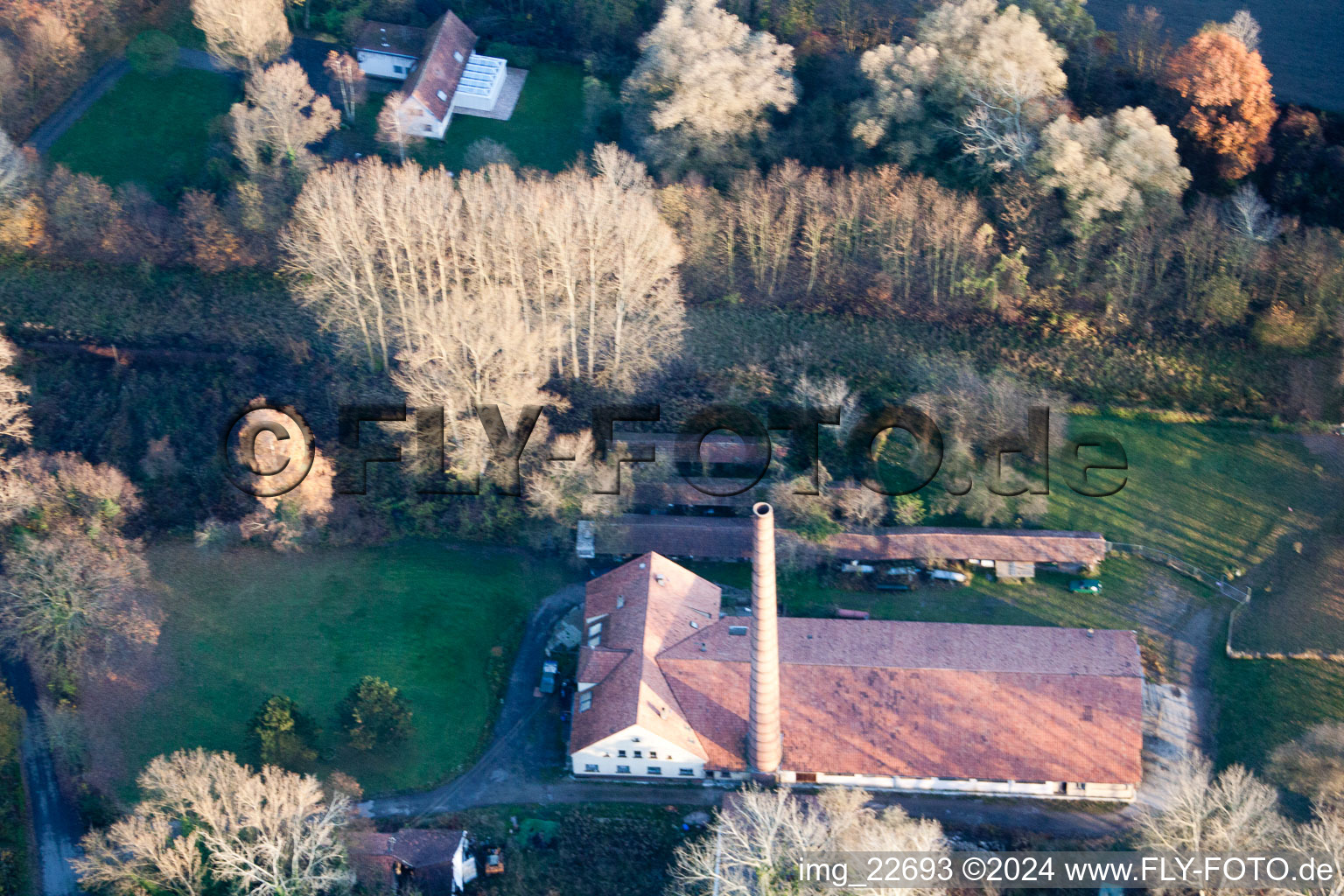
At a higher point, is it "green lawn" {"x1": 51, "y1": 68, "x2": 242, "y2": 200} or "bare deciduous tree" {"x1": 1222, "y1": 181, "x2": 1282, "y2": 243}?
"green lawn" {"x1": 51, "y1": 68, "x2": 242, "y2": 200}

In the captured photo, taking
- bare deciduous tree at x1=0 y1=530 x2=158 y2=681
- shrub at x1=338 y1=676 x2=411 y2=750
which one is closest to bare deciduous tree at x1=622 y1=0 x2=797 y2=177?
shrub at x1=338 y1=676 x2=411 y2=750

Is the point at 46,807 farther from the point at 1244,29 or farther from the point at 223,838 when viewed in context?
the point at 1244,29

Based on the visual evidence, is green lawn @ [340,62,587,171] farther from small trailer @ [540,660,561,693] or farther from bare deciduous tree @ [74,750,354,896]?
bare deciduous tree @ [74,750,354,896]

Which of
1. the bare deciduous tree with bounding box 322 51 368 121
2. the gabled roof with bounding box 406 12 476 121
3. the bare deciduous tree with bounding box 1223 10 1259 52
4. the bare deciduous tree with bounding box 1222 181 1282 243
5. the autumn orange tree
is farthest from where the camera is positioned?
the gabled roof with bounding box 406 12 476 121

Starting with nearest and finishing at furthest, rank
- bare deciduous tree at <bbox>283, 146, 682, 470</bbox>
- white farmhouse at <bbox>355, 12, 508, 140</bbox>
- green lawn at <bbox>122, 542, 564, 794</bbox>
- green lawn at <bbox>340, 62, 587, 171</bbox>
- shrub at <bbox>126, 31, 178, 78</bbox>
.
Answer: green lawn at <bbox>122, 542, 564, 794</bbox>
bare deciduous tree at <bbox>283, 146, 682, 470</bbox>
green lawn at <bbox>340, 62, 587, 171</bbox>
white farmhouse at <bbox>355, 12, 508, 140</bbox>
shrub at <bbox>126, 31, 178, 78</bbox>

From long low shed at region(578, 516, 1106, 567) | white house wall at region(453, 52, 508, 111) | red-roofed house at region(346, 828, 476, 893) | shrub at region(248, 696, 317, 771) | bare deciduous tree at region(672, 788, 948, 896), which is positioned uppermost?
white house wall at region(453, 52, 508, 111)

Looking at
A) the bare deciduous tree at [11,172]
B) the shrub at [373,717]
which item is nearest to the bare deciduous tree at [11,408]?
the bare deciduous tree at [11,172]

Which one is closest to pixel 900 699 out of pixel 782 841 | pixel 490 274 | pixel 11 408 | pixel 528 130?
pixel 782 841
